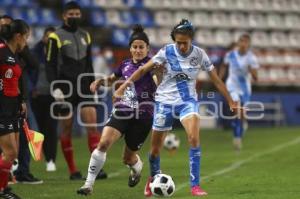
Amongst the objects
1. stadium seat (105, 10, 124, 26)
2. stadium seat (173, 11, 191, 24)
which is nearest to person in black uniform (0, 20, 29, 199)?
stadium seat (105, 10, 124, 26)

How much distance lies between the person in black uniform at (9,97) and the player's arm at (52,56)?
2571 millimetres

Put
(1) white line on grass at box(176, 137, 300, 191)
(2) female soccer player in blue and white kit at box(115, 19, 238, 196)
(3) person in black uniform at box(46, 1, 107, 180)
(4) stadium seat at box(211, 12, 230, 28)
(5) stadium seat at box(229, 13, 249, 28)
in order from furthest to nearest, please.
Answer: (5) stadium seat at box(229, 13, 249, 28) → (4) stadium seat at box(211, 12, 230, 28) → (3) person in black uniform at box(46, 1, 107, 180) → (1) white line on grass at box(176, 137, 300, 191) → (2) female soccer player in blue and white kit at box(115, 19, 238, 196)

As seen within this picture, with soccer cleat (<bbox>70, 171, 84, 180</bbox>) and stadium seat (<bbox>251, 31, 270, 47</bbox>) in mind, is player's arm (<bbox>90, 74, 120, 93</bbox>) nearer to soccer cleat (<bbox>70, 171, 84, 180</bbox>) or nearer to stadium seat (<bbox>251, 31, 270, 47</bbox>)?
soccer cleat (<bbox>70, 171, 84, 180</bbox>)

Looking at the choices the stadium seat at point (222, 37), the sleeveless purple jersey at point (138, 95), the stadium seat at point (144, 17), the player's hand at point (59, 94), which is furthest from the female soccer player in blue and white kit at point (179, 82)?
the stadium seat at point (222, 37)

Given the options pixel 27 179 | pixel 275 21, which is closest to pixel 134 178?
pixel 27 179

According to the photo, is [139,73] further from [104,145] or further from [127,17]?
[127,17]

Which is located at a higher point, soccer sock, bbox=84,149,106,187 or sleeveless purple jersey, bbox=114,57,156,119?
sleeveless purple jersey, bbox=114,57,156,119

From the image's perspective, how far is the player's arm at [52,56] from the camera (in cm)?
1232

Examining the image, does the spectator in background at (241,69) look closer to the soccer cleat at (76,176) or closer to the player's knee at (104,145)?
the soccer cleat at (76,176)

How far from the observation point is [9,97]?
948 centimetres

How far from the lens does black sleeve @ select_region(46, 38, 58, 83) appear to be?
12320 mm

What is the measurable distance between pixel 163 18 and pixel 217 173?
17093 mm

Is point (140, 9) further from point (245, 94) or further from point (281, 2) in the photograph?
point (245, 94)

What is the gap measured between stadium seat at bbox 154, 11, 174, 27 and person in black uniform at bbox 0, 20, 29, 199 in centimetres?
1978
